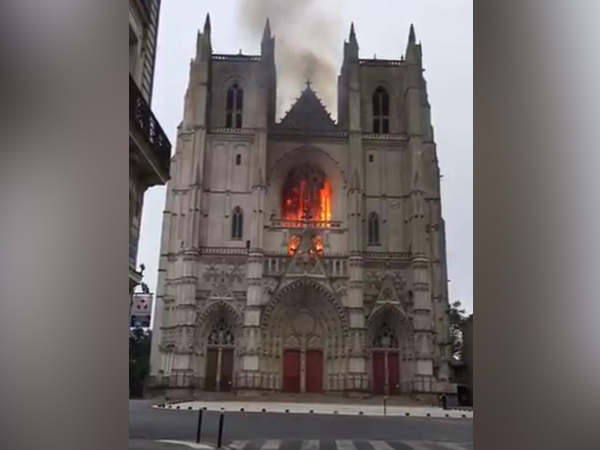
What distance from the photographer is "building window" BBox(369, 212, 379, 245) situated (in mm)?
3770

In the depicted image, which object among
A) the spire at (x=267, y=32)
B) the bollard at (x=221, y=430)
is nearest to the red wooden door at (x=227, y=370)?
the bollard at (x=221, y=430)

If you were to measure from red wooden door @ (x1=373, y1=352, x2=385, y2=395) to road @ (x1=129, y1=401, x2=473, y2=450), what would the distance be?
173 mm

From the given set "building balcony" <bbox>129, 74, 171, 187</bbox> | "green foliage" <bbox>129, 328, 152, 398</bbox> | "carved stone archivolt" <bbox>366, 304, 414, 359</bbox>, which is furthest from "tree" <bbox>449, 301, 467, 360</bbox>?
"building balcony" <bbox>129, 74, 171, 187</bbox>

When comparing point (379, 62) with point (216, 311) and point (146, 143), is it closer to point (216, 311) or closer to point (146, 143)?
point (146, 143)

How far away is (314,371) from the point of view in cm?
369

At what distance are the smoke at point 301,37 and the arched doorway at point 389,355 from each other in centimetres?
145

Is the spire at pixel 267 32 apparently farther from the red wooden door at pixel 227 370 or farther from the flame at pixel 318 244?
the red wooden door at pixel 227 370

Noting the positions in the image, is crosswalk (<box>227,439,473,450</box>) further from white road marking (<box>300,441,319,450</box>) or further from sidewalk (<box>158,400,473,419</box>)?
sidewalk (<box>158,400,473,419</box>)

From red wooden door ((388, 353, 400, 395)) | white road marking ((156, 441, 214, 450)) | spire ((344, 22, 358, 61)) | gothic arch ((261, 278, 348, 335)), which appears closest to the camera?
white road marking ((156, 441, 214, 450))

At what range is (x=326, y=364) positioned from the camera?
3695 mm

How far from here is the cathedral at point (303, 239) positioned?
3.66 m
